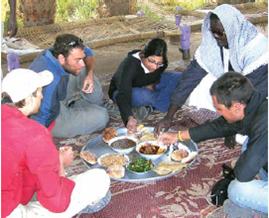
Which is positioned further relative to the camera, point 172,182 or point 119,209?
point 172,182

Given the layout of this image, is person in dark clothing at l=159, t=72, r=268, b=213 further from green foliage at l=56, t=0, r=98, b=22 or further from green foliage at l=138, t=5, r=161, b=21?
green foliage at l=56, t=0, r=98, b=22

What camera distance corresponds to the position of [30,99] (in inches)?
91.5

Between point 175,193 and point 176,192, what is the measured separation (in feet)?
0.04

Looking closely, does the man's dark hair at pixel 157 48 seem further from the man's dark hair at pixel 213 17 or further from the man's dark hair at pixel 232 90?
the man's dark hair at pixel 232 90

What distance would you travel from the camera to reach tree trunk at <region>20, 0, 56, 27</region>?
283 inches

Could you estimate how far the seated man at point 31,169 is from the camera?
203 cm

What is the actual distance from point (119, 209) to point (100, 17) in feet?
19.1

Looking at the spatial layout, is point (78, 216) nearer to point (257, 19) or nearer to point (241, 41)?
point (241, 41)

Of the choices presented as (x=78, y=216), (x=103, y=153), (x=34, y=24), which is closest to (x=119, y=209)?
(x=78, y=216)

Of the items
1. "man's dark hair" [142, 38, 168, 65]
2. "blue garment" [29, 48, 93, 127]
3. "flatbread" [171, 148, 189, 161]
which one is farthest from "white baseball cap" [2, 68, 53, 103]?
"man's dark hair" [142, 38, 168, 65]

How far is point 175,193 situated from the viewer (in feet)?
→ 9.70

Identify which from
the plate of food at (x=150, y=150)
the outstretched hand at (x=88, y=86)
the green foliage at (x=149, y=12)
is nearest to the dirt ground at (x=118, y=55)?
the green foliage at (x=149, y=12)

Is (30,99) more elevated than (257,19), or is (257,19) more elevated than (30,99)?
(30,99)

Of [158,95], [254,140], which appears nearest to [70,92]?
[158,95]
